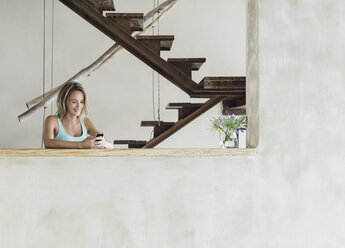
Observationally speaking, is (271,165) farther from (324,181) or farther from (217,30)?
(217,30)

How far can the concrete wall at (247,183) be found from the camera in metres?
2.05

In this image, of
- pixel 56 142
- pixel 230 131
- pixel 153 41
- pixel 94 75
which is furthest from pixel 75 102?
pixel 94 75

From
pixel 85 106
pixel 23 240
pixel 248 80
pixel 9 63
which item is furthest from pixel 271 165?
pixel 9 63

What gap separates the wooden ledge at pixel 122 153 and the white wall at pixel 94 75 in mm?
3912

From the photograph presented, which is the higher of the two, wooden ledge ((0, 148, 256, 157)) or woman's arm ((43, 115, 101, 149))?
woman's arm ((43, 115, 101, 149))

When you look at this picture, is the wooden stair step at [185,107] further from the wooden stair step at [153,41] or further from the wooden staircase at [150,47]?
the wooden stair step at [153,41]

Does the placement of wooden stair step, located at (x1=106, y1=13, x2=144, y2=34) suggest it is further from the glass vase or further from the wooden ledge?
the wooden ledge

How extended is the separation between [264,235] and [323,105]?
2.65ft

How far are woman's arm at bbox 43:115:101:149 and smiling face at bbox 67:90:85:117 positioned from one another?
0.16 metres

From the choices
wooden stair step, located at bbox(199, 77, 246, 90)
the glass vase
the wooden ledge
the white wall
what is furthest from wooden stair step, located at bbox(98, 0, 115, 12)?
the white wall

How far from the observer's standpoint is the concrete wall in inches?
80.7

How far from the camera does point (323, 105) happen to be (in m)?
2.25

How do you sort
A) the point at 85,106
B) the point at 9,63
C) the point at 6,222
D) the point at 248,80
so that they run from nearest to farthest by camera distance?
the point at 6,222 → the point at 248,80 → the point at 85,106 → the point at 9,63

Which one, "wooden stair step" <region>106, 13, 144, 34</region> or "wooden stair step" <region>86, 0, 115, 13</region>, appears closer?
"wooden stair step" <region>86, 0, 115, 13</region>
